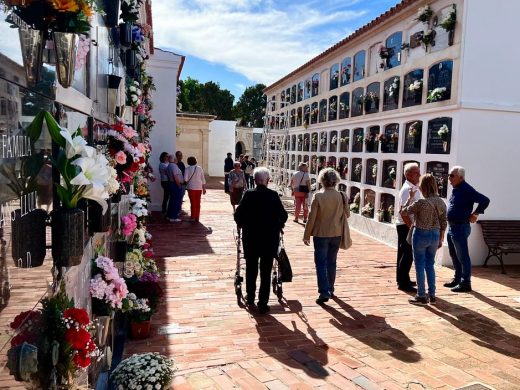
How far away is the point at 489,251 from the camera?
659 centimetres

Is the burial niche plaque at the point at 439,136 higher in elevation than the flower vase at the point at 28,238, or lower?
higher

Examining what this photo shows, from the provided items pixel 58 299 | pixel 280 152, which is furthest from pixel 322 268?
pixel 280 152

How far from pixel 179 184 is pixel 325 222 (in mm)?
5198

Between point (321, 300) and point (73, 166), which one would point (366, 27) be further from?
point (73, 166)

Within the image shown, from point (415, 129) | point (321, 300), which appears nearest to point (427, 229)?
point (321, 300)

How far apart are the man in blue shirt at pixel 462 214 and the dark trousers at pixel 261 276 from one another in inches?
101

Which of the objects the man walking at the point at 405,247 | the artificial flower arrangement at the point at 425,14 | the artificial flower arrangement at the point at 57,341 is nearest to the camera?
the artificial flower arrangement at the point at 57,341

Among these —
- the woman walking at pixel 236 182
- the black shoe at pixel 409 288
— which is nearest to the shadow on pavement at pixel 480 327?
the black shoe at pixel 409 288

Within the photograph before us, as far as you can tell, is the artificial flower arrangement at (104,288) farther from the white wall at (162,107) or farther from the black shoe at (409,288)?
the white wall at (162,107)

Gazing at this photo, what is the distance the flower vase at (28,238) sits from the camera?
118 centimetres

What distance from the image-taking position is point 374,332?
3.86 meters

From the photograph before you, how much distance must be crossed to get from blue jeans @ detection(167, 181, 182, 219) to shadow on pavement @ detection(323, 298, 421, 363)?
5.44m

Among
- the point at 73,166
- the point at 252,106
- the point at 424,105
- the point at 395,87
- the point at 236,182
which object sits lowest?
the point at 236,182

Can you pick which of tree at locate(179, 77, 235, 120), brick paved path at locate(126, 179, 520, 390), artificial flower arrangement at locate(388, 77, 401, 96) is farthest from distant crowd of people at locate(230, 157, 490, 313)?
tree at locate(179, 77, 235, 120)
